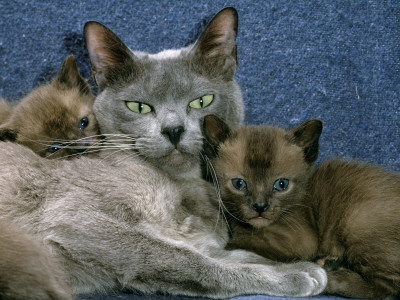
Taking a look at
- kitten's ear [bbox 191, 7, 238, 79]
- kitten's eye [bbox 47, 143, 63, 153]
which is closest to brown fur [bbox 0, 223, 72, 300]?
kitten's eye [bbox 47, 143, 63, 153]

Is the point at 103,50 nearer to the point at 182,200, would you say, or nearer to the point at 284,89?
the point at 182,200

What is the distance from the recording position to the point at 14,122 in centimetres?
175

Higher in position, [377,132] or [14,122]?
[14,122]

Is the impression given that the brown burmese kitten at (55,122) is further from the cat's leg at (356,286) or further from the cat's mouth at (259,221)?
the cat's leg at (356,286)

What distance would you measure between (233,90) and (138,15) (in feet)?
2.00

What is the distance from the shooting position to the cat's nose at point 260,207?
1.52 meters

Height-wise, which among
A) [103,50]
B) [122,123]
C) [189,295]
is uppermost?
[103,50]

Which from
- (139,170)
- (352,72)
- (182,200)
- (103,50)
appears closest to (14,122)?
(103,50)

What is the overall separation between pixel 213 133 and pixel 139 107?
238 mm

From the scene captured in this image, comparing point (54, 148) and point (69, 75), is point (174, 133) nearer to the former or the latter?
point (54, 148)

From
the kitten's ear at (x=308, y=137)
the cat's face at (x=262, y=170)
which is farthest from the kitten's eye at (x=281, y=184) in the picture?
the kitten's ear at (x=308, y=137)

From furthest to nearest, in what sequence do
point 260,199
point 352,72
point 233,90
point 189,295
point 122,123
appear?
point 352,72 < point 233,90 < point 122,123 < point 260,199 < point 189,295

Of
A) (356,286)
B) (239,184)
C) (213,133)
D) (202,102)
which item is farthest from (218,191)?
(356,286)

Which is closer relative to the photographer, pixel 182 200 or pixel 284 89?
pixel 182 200
